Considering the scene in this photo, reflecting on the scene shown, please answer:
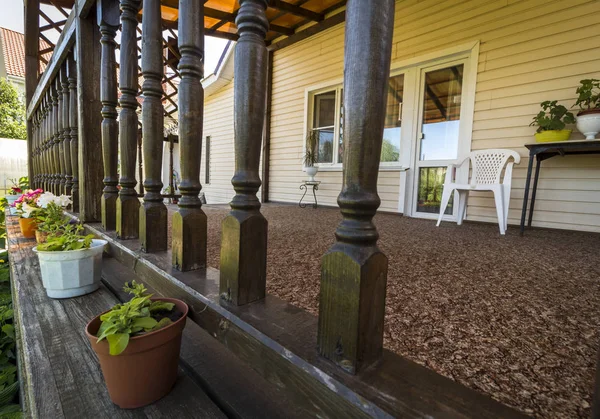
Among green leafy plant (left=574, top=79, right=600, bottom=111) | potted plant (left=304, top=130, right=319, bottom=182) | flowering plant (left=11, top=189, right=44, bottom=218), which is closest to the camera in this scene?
flowering plant (left=11, top=189, right=44, bottom=218)

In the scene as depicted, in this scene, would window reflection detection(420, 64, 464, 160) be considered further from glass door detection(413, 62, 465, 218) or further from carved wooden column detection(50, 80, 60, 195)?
carved wooden column detection(50, 80, 60, 195)

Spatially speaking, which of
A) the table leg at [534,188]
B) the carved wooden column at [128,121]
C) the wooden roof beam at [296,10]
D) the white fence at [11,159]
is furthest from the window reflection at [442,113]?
the white fence at [11,159]

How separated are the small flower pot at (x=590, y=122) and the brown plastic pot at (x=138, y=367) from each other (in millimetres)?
3432

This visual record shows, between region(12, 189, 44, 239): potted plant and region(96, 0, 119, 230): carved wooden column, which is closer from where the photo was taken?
region(96, 0, 119, 230): carved wooden column

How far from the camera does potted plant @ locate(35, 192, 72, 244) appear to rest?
1.49 m

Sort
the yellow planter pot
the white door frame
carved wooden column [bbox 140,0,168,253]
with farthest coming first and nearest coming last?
the white door frame, the yellow planter pot, carved wooden column [bbox 140,0,168,253]

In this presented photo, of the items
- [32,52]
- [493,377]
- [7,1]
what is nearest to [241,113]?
[493,377]

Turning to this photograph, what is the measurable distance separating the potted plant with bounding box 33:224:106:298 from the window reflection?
3.87 m

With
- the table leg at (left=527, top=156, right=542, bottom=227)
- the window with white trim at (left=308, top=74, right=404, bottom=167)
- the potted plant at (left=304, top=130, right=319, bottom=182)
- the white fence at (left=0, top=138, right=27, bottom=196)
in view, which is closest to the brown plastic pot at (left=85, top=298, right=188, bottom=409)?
the table leg at (left=527, top=156, right=542, bottom=227)

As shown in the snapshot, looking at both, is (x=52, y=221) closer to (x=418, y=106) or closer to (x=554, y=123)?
(x=554, y=123)

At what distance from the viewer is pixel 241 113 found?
664mm

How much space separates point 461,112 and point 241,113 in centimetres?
375

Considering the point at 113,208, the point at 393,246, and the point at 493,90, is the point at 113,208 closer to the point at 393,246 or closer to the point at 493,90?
the point at 393,246

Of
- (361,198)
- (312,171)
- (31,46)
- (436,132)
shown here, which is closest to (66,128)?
(361,198)
